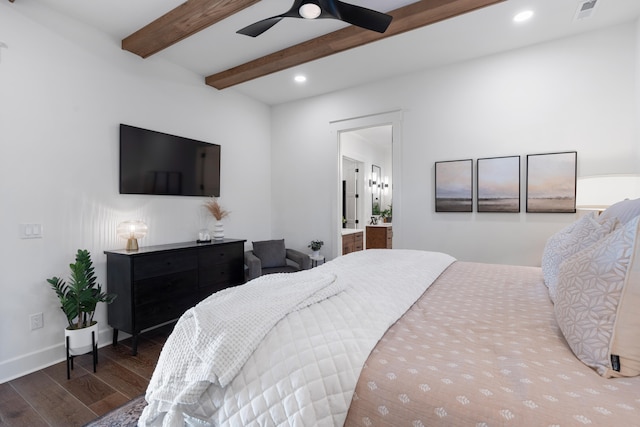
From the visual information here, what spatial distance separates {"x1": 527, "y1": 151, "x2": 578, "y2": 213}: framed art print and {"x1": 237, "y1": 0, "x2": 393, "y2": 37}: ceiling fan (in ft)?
6.87

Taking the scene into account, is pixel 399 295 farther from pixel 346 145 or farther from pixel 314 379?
pixel 346 145

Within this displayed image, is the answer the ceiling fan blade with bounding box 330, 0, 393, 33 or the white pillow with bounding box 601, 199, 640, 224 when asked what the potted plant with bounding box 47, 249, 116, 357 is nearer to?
the ceiling fan blade with bounding box 330, 0, 393, 33

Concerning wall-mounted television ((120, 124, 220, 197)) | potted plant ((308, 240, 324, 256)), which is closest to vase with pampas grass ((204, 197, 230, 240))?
wall-mounted television ((120, 124, 220, 197))

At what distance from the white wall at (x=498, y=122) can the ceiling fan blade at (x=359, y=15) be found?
173 cm

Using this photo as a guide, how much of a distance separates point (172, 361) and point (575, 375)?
3.88ft

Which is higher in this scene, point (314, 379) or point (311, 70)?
point (311, 70)

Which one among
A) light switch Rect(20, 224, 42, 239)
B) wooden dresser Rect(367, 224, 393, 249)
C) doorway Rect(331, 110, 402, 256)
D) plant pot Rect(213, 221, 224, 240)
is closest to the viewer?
light switch Rect(20, 224, 42, 239)

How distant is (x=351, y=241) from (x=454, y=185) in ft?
7.31

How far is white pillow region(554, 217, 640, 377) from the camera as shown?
32.0 inches

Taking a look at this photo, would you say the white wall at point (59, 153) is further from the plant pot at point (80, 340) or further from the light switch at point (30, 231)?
the plant pot at point (80, 340)

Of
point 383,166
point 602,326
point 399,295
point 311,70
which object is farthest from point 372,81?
point 383,166

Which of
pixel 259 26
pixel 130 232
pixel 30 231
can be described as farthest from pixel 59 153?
pixel 259 26

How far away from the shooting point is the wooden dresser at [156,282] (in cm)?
254

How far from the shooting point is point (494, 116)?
10.5 ft
